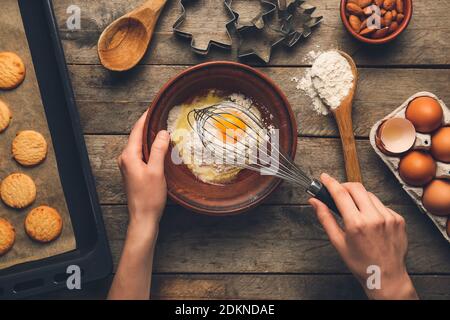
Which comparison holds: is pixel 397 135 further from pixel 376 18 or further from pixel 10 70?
pixel 10 70

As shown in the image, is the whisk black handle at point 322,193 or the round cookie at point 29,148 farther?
the round cookie at point 29,148

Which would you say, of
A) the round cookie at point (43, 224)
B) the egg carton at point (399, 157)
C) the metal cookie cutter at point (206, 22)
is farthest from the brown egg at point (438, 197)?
the round cookie at point (43, 224)

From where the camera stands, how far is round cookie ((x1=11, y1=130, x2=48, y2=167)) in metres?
1.01

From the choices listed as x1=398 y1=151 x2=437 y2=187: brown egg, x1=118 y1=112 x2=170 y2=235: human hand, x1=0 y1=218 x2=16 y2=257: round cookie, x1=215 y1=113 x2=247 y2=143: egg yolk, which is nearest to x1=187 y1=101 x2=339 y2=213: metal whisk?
x1=215 y1=113 x2=247 y2=143: egg yolk

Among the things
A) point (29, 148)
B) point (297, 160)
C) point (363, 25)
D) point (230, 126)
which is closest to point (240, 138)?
point (230, 126)

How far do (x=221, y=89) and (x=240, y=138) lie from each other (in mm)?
113

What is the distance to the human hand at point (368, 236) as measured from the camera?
0.87m

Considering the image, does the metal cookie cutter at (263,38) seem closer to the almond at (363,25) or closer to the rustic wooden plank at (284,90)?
the rustic wooden plank at (284,90)

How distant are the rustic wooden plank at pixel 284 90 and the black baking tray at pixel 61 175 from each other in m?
0.05

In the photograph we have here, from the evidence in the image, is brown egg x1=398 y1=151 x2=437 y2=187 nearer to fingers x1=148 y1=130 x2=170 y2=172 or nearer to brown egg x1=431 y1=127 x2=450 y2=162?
brown egg x1=431 y1=127 x2=450 y2=162

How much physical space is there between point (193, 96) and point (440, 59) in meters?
0.56

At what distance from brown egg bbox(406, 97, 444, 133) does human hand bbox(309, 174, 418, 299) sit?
0.20m
